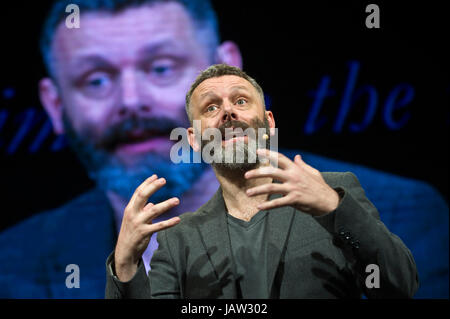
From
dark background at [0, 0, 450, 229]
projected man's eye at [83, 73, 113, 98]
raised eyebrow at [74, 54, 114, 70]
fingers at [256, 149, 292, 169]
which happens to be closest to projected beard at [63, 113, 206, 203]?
dark background at [0, 0, 450, 229]

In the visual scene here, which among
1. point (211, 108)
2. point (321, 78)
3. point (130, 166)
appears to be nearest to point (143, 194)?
point (211, 108)

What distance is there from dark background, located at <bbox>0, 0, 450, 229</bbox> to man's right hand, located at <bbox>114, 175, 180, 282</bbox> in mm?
2073

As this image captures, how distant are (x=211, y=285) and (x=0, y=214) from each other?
251 centimetres

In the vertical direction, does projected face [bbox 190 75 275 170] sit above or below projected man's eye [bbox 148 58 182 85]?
below

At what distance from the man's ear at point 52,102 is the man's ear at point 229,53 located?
1248 mm

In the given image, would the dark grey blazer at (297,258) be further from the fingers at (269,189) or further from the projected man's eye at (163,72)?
the projected man's eye at (163,72)

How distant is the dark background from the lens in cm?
332

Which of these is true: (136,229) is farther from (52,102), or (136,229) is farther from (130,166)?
(52,102)

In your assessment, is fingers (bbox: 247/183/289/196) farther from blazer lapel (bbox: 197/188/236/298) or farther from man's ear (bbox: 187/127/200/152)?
man's ear (bbox: 187/127/200/152)

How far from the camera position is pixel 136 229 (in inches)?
52.6

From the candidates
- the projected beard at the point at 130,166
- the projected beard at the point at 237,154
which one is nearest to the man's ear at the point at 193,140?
the projected beard at the point at 237,154

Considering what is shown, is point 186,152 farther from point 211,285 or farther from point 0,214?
point 211,285

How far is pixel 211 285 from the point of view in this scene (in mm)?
1513

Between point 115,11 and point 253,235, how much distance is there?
2.31 metres
